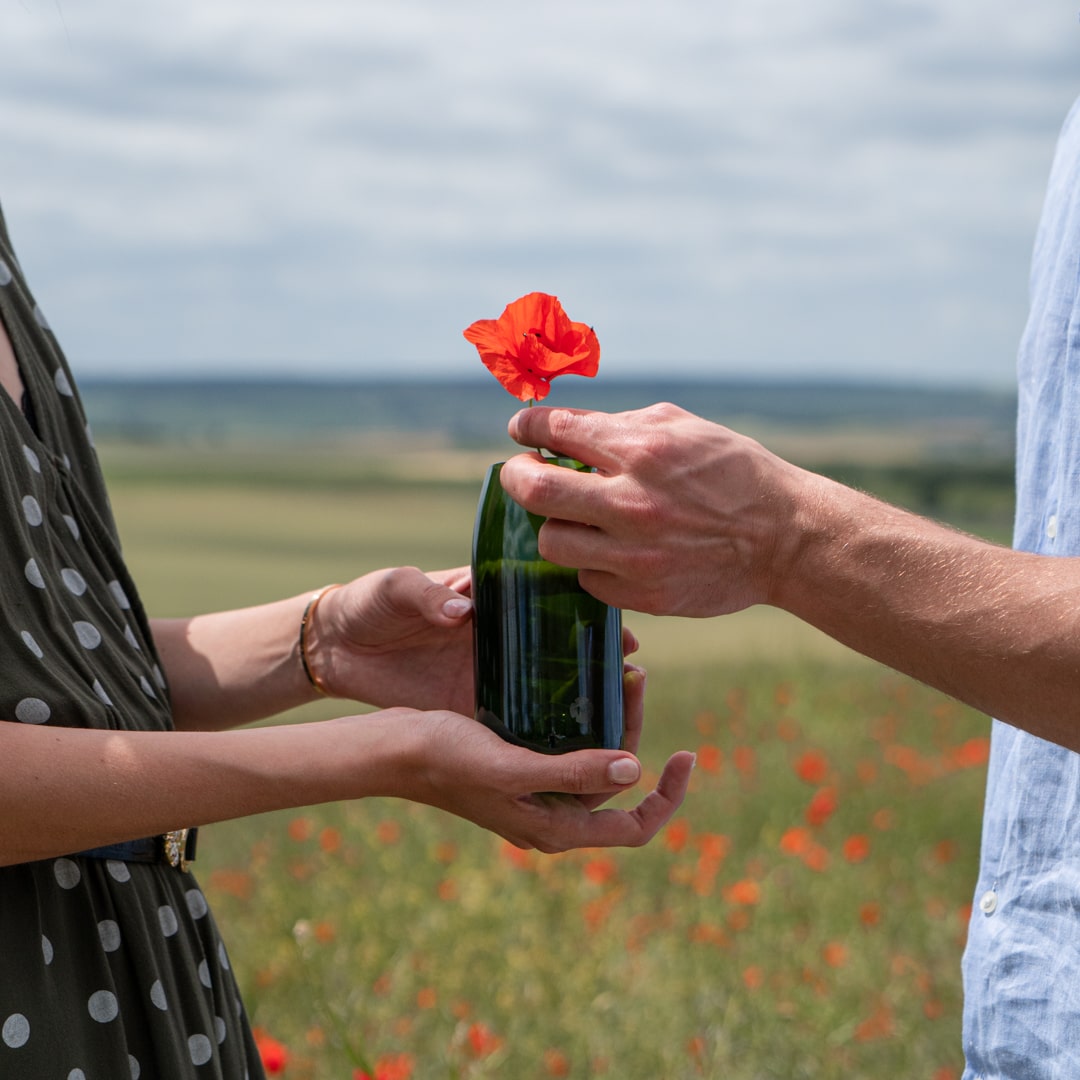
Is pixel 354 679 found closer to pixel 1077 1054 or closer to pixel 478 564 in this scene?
pixel 478 564

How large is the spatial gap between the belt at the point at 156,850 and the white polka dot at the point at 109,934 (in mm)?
76

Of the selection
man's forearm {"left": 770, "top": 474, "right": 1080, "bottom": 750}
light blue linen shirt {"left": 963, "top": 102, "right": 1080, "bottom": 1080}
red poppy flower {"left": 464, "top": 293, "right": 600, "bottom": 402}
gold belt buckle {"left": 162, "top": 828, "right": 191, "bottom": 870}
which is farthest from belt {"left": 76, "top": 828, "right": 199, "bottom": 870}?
light blue linen shirt {"left": 963, "top": 102, "right": 1080, "bottom": 1080}

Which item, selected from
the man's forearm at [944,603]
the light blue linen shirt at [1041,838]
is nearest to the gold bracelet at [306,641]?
the man's forearm at [944,603]

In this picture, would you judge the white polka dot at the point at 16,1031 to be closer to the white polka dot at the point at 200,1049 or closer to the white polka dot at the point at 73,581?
the white polka dot at the point at 200,1049

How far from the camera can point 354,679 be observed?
1.87m

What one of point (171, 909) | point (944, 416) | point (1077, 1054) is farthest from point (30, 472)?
point (944, 416)

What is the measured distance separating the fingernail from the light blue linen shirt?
0.54 m

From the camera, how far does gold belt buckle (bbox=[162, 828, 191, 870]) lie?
152 cm

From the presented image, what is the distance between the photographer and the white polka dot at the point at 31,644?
1350mm

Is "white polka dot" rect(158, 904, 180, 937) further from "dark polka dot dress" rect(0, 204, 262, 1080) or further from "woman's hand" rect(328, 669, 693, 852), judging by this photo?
"woman's hand" rect(328, 669, 693, 852)

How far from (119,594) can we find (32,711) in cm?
30

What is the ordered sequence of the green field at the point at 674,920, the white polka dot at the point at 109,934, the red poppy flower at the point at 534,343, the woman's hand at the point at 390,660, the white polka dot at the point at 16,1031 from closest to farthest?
1. the white polka dot at the point at 16,1031
2. the white polka dot at the point at 109,934
3. the red poppy flower at the point at 534,343
4. the woman's hand at the point at 390,660
5. the green field at the point at 674,920

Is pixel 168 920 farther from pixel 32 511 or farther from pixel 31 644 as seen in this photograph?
pixel 32 511

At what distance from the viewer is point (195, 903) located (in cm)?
159
